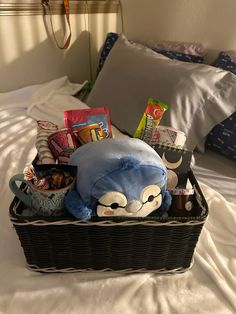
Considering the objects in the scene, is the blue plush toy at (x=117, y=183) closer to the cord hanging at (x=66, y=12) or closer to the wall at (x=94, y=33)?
the wall at (x=94, y=33)

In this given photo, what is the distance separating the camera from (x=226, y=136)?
3.52ft

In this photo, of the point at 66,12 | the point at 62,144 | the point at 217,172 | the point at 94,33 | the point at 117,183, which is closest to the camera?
the point at 117,183

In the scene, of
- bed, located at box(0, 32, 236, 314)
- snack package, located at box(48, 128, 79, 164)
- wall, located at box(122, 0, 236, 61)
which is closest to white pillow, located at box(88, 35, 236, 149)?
bed, located at box(0, 32, 236, 314)

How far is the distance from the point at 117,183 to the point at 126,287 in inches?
9.3

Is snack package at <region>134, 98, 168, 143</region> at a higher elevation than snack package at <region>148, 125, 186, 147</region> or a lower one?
higher

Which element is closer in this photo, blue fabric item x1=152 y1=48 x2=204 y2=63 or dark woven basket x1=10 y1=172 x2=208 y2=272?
dark woven basket x1=10 y1=172 x2=208 y2=272

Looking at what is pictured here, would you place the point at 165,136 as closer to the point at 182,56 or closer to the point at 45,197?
the point at 45,197

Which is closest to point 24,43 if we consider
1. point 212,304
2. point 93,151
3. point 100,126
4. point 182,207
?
point 100,126

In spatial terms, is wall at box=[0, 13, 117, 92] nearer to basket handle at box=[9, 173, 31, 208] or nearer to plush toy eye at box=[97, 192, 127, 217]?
basket handle at box=[9, 173, 31, 208]

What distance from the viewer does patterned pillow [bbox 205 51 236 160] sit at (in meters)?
1.06

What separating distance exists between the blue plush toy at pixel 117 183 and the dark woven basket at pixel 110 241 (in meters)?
0.02

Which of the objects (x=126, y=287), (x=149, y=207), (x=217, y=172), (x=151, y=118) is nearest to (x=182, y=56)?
(x=217, y=172)

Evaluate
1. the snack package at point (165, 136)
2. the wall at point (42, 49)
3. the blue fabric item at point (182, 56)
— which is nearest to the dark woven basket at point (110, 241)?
the snack package at point (165, 136)

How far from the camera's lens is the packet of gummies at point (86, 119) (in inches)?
31.2
